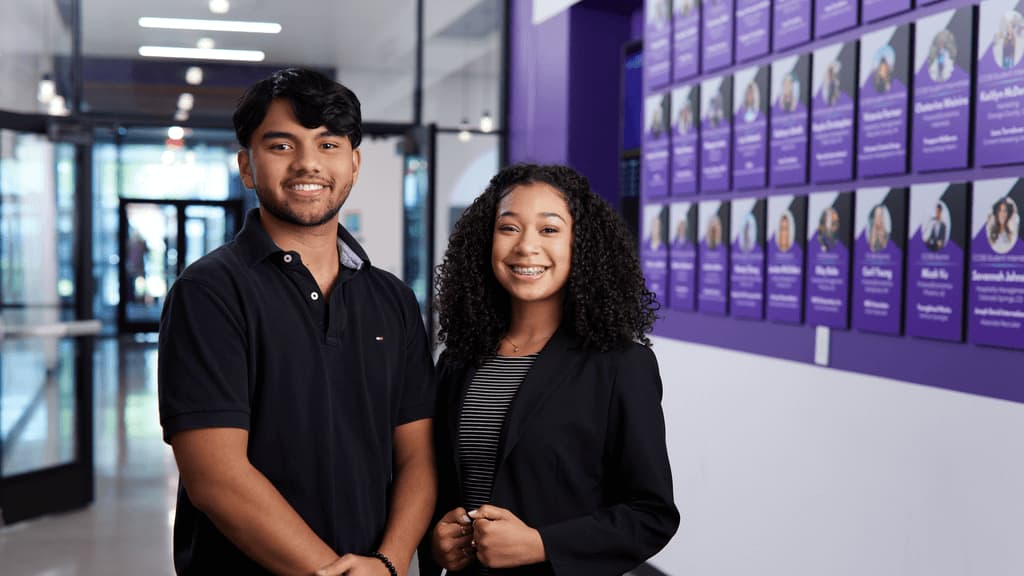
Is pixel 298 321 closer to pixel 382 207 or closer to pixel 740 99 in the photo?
pixel 740 99

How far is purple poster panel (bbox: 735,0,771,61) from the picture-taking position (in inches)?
138

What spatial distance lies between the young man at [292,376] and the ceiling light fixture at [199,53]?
5195 mm

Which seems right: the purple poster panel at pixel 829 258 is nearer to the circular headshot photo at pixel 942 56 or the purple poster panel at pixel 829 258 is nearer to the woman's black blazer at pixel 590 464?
the circular headshot photo at pixel 942 56

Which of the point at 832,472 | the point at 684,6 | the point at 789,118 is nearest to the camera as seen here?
the point at 832,472

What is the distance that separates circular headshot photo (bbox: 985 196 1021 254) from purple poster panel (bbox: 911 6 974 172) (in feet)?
0.55

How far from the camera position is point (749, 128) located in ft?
11.8

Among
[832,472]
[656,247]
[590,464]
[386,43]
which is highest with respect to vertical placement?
[386,43]

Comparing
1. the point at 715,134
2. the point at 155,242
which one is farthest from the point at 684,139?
the point at 155,242

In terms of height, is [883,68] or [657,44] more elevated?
[657,44]

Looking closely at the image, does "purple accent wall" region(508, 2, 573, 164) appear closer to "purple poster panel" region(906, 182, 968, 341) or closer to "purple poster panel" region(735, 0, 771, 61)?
"purple poster panel" region(735, 0, 771, 61)

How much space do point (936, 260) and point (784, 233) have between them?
0.73m

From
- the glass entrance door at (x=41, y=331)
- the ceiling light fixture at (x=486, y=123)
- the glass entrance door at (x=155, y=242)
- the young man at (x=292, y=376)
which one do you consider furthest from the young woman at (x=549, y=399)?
the glass entrance door at (x=155, y=242)

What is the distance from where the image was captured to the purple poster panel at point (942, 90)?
8.53ft

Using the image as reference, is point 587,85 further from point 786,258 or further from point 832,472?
point 832,472
